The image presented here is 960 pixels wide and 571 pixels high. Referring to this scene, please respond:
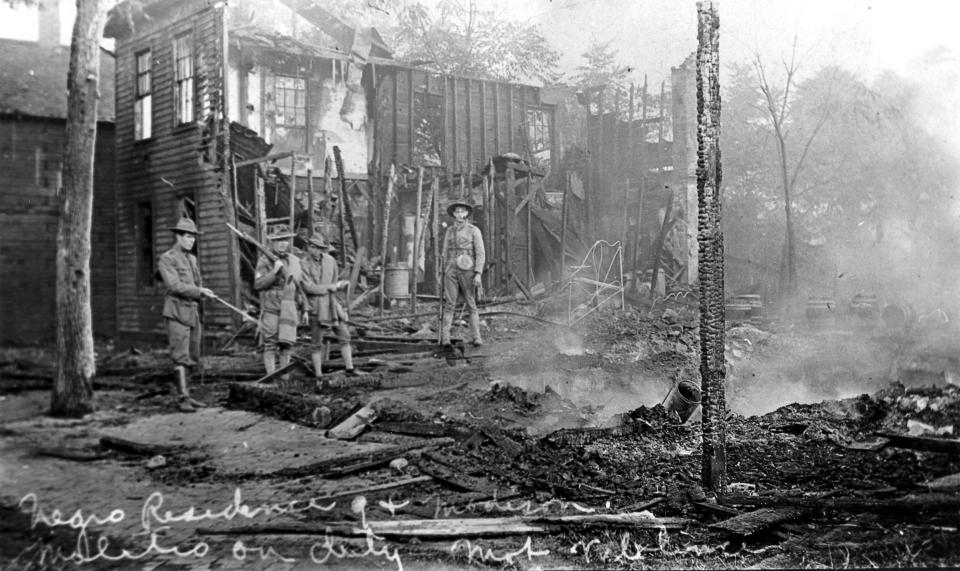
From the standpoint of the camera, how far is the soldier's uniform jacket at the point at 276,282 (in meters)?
4.35

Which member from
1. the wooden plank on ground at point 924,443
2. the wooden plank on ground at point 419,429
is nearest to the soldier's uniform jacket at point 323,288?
the wooden plank on ground at point 419,429

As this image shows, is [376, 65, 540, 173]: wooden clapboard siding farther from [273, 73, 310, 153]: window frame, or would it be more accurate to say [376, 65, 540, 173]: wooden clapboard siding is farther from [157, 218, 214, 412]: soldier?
[157, 218, 214, 412]: soldier

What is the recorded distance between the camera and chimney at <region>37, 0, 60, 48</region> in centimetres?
404

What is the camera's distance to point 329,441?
159 inches

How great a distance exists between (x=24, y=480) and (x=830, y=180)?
Answer: 6.27 m

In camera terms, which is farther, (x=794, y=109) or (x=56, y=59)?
(x=794, y=109)

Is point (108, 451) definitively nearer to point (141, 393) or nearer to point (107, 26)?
point (141, 393)

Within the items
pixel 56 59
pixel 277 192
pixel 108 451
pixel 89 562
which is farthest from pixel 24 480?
pixel 56 59

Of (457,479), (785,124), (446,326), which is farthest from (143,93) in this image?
(785,124)

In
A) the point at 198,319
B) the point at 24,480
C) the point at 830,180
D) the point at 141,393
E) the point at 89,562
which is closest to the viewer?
the point at 89,562

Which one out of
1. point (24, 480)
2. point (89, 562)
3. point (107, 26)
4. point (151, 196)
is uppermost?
point (107, 26)

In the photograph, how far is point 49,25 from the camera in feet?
13.3

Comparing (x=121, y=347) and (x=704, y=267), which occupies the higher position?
(x=704, y=267)

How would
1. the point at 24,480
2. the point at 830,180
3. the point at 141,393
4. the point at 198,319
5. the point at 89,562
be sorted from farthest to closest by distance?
the point at 830,180, the point at 198,319, the point at 141,393, the point at 24,480, the point at 89,562
